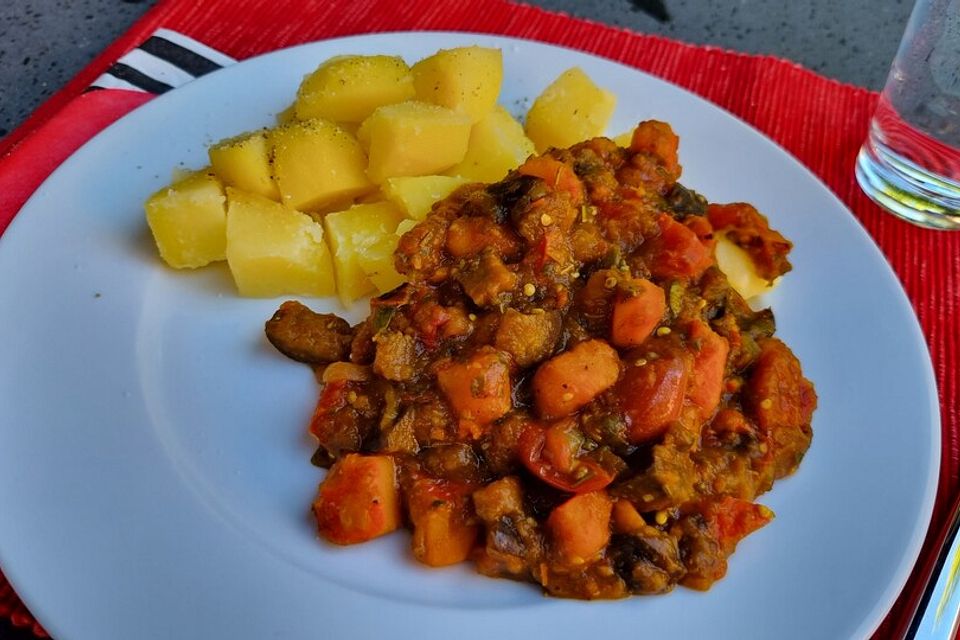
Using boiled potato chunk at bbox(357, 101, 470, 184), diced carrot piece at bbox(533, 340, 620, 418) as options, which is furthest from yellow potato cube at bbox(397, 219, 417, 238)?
diced carrot piece at bbox(533, 340, 620, 418)

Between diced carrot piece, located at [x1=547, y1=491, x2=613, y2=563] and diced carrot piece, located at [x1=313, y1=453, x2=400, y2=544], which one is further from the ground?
diced carrot piece, located at [x1=313, y1=453, x2=400, y2=544]

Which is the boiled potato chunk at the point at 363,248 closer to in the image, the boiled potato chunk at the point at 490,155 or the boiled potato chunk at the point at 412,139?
the boiled potato chunk at the point at 412,139

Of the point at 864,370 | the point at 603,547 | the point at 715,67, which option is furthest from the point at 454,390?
the point at 715,67

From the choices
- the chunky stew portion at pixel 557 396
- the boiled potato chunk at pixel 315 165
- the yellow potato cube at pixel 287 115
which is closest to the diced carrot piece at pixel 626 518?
the chunky stew portion at pixel 557 396

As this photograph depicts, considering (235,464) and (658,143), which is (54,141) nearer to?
(235,464)

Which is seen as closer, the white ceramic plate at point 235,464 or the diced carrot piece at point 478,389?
the white ceramic plate at point 235,464

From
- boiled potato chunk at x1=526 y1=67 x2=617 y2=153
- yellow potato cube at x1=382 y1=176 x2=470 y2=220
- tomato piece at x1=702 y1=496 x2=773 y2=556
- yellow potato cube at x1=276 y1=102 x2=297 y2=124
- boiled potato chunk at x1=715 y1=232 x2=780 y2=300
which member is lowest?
tomato piece at x1=702 y1=496 x2=773 y2=556

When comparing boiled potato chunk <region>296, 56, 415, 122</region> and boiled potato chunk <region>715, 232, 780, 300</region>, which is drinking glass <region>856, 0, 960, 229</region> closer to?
boiled potato chunk <region>715, 232, 780, 300</region>
